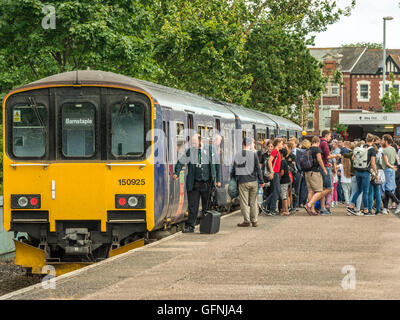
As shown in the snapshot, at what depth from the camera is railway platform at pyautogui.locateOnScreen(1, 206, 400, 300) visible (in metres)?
8.76

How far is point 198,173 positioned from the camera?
1522 cm

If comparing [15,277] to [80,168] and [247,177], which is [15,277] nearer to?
[80,168]

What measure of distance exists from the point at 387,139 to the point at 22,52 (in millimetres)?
10099

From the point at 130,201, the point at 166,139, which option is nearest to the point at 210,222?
the point at 166,139

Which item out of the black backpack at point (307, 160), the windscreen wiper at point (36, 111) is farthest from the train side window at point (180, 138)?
the black backpack at point (307, 160)

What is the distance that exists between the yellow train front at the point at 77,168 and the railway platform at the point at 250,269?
890 mm

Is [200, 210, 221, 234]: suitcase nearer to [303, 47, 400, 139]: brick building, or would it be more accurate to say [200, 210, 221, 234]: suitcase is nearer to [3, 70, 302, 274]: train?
[3, 70, 302, 274]: train

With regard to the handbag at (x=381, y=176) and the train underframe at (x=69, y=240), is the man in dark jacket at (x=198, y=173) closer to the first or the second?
the train underframe at (x=69, y=240)

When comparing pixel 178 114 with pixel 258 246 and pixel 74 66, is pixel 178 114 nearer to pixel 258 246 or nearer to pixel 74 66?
pixel 258 246

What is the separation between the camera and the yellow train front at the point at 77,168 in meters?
13.2

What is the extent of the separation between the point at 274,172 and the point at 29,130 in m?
7.20

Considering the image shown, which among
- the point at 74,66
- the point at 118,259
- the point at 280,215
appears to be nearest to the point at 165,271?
the point at 118,259

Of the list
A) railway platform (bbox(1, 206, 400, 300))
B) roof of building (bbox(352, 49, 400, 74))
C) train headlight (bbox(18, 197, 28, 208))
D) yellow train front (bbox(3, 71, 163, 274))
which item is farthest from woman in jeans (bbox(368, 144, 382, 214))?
roof of building (bbox(352, 49, 400, 74))

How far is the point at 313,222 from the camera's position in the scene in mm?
17516
